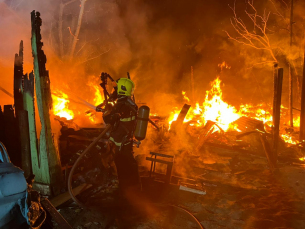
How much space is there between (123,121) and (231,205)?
296 centimetres

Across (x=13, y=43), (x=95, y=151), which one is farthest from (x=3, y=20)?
(x=95, y=151)

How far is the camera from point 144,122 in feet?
14.9

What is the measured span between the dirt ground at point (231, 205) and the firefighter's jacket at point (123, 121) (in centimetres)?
143

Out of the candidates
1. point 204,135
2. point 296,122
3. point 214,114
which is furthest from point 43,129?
point 296,122

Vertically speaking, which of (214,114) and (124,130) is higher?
(214,114)

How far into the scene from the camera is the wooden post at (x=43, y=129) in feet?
14.0

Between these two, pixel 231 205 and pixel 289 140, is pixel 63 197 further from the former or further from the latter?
pixel 289 140

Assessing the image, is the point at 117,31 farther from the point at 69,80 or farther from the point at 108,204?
the point at 108,204

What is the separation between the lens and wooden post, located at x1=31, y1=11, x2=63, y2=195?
427 cm

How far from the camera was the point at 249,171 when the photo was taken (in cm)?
680

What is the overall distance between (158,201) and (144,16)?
1514cm

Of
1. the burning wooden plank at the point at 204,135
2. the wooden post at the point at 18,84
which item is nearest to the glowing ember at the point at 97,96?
the burning wooden plank at the point at 204,135

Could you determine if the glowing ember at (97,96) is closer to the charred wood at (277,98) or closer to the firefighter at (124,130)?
the firefighter at (124,130)

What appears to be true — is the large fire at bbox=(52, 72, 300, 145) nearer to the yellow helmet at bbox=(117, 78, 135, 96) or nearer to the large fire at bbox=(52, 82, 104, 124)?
the large fire at bbox=(52, 82, 104, 124)
